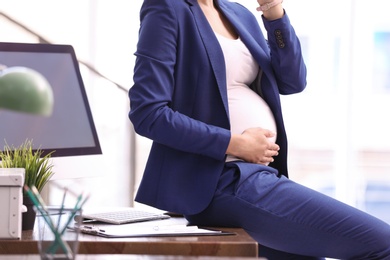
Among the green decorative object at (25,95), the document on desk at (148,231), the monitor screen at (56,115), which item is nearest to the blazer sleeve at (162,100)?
the document on desk at (148,231)

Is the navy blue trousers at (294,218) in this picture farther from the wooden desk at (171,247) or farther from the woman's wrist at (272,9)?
the woman's wrist at (272,9)

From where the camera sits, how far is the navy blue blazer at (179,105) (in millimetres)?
1853

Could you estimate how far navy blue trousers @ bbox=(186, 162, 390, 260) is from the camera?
1.81 metres

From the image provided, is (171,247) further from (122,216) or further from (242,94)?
(242,94)

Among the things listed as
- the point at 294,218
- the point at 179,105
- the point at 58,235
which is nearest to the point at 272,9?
the point at 179,105

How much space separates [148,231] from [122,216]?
27cm

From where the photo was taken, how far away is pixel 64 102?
2.42 m

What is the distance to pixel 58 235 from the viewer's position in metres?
1.20

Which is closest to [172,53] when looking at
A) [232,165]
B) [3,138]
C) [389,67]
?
[232,165]

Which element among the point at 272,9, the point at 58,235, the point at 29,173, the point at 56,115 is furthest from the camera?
the point at 56,115

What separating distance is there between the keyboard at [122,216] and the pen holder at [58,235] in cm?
60

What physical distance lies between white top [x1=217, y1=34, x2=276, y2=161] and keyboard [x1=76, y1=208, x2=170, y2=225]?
257 millimetres

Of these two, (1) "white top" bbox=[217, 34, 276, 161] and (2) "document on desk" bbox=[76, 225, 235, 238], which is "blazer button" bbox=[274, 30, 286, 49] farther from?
(2) "document on desk" bbox=[76, 225, 235, 238]

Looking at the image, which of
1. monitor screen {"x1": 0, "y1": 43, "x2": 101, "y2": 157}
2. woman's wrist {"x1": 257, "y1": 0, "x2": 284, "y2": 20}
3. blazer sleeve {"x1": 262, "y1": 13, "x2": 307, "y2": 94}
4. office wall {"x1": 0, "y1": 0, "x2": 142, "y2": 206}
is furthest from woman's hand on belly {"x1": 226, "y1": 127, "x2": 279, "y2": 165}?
office wall {"x1": 0, "y1": 0, "x2": 142, "y2": 206}
